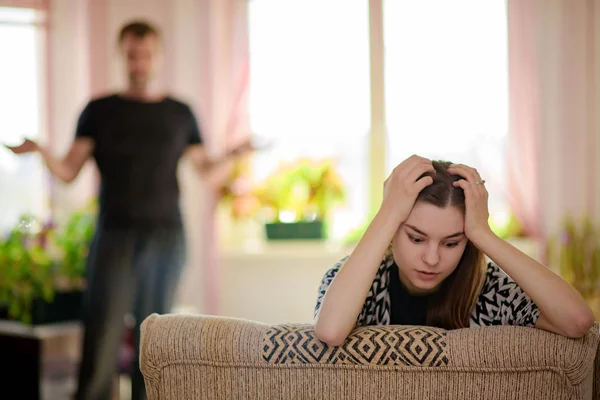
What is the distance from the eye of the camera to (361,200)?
4.24 m

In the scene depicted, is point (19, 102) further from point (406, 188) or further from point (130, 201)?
point (406, 188)

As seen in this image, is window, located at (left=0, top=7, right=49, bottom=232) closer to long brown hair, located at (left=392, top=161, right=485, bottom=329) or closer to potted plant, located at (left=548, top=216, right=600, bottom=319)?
potted plant, located at (left=548, top=216, right=600, bottom=319)

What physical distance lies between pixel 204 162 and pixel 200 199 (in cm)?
138

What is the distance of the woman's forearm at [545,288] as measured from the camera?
3.70 feet

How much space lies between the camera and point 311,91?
429 cm

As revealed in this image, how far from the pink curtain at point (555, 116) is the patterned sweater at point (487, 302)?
8.13ft

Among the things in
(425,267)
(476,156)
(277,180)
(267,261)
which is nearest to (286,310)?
(267,261)

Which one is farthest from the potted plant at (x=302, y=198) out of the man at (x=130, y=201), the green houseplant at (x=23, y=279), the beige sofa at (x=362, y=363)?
the beige sofa at (x=362, y=363)

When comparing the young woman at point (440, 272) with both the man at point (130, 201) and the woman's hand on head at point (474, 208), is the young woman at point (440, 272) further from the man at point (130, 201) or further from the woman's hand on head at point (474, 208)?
the man at point (130, 201)

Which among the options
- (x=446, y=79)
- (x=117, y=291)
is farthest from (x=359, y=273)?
(x=446, y=79)

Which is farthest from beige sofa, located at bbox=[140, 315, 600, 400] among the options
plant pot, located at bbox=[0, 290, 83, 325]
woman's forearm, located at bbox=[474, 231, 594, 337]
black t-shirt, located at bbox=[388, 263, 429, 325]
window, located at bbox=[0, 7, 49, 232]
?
window, located at bbox=[0, 7, 49, 232]

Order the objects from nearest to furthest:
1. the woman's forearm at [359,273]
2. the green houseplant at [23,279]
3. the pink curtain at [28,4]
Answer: the woman's forearm at [359,273] < the green houseplant at [23,279] < the pink curtain at [28,4]

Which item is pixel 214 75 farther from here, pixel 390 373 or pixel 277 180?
pixel 390 373

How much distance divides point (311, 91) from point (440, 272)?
299cm
